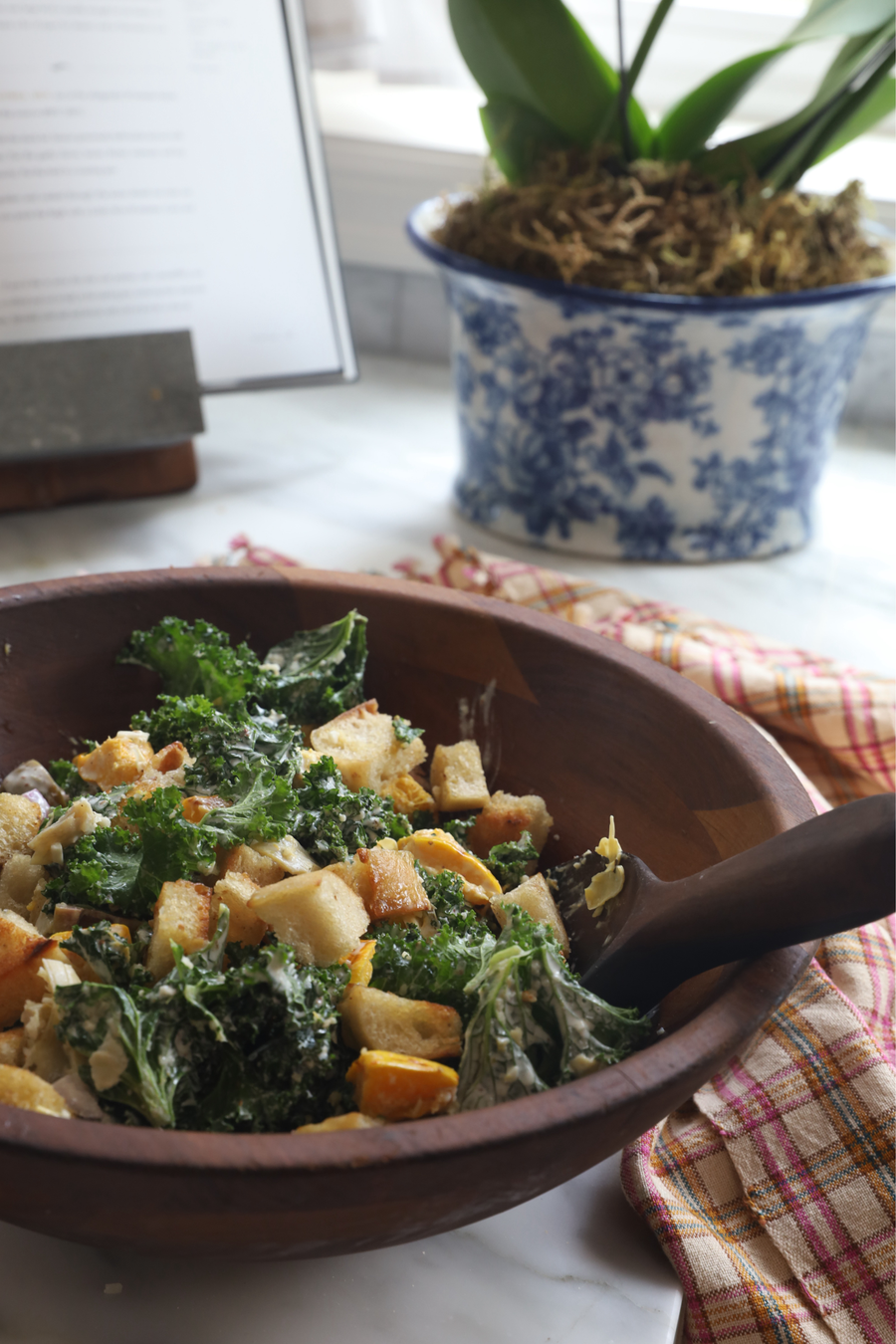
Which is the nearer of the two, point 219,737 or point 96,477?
point 219,737

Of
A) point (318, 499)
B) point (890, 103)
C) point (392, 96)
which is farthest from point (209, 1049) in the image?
point (392, 96)

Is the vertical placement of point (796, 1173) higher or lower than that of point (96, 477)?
lower

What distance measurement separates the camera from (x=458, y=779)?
771 mm

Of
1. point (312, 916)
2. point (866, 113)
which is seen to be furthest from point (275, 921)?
point (866, 113)

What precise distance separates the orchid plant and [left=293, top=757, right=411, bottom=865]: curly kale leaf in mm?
836

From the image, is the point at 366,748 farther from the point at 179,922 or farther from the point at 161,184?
the point at 161,184

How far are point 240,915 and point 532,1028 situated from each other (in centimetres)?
16

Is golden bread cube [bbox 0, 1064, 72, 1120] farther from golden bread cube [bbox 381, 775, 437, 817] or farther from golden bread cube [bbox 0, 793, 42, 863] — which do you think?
golden bread cube [bbox 381, 775, 437, 817]

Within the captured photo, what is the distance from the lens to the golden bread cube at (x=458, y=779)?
30.1 inches

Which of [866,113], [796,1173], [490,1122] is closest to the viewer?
[490,1122]

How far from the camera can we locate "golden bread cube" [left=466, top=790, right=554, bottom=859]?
75 cm

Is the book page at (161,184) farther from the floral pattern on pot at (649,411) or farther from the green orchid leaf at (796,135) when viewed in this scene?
the green orchid leaf at (796,135)

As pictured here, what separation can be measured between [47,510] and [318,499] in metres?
0.34

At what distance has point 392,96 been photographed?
2.14 meters
